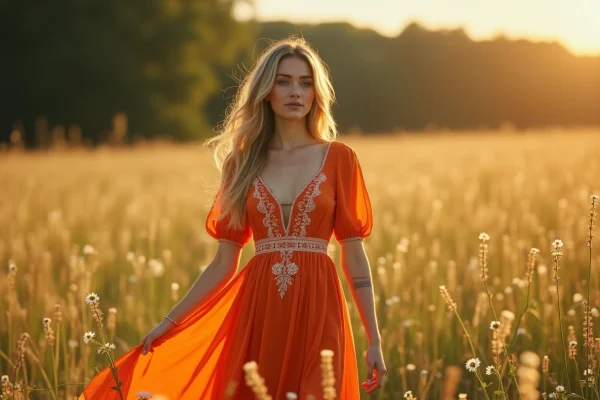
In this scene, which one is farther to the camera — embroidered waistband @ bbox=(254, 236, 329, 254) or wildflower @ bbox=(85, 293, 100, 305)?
embroidered waistband @ bbox=(254, 236, 329, 254)

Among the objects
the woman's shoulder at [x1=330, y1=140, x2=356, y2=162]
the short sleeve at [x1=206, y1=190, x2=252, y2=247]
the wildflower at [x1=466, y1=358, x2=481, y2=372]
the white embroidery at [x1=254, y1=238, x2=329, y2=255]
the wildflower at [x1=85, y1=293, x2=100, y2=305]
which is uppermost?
the woman's shoulder at [x1=330, y1=140, x2=356, y2=162]

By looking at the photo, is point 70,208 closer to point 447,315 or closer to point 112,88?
point 447,315

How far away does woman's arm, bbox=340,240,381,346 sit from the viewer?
3.20m

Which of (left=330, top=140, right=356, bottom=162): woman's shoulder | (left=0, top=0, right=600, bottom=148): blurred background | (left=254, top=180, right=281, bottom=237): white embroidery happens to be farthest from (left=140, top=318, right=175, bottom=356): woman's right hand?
(left=0, top=0, right=600, bottom=148): blurred background

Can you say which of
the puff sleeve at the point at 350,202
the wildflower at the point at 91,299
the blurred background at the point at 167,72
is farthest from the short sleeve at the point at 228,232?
the blurred background at the point at 167,72

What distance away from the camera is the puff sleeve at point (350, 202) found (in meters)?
3.32

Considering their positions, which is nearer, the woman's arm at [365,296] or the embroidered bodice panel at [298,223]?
the woman's arm at [365,296]

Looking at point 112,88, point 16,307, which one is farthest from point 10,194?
point 112,88

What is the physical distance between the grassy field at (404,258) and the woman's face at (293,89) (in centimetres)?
66

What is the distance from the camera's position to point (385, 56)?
5028 centimetres

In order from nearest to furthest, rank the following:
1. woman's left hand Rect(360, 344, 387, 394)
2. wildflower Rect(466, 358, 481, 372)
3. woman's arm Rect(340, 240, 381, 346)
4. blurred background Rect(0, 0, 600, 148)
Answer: wildflower Rect(466, 358, 481, 372) → woman's left hand Rect(360, 344, 387, 394) → woman's arm Rect(340, 240, 381, 346) → blurred background Rect(0, 0, 600, 148)

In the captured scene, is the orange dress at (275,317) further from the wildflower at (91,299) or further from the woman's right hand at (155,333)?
the wildflower at (91,299)

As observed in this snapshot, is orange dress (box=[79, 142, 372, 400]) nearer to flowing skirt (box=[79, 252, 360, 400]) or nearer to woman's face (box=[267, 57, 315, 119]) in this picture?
flowing skirt (box=[79, 252, 360, 400])

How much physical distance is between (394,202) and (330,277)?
551 cm
